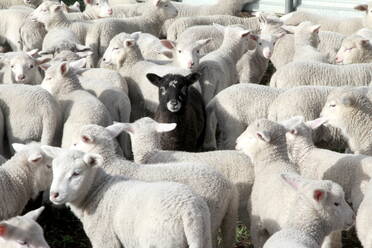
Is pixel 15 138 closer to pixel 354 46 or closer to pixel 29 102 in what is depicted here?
pixel 29 102

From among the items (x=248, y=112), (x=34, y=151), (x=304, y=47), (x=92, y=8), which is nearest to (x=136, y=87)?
(x=248, y=112)

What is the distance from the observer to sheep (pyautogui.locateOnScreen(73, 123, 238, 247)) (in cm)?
543

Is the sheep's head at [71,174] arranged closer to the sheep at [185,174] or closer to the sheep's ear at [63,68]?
the sheep at [185,174]

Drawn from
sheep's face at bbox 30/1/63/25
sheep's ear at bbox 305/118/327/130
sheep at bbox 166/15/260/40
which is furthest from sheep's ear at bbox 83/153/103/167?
sheep at bbox 166/15/260/40

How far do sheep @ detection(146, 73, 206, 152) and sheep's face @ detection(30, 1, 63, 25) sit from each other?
3.51 meters

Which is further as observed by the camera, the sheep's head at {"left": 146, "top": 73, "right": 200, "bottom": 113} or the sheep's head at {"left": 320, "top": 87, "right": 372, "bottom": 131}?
the sheep's head at {"left": 146, "top": 73, "right": 200, "bottom": 113}

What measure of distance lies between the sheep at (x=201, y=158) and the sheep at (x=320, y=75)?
2338 millimetres

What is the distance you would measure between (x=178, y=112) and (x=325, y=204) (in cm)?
269

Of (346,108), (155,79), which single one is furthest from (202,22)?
(346,108)

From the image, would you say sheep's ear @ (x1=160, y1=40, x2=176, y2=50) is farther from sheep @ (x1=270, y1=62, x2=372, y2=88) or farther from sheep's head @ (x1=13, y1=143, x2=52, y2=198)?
sheep's head @ (x1=13, y1=143, x2=52, y2=198)

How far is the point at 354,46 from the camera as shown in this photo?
9.12 meters

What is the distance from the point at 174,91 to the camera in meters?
7.43

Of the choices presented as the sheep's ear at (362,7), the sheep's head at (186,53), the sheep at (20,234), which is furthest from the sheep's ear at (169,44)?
the sheep at (20,234)

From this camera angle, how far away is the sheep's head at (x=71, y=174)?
5227 mm
